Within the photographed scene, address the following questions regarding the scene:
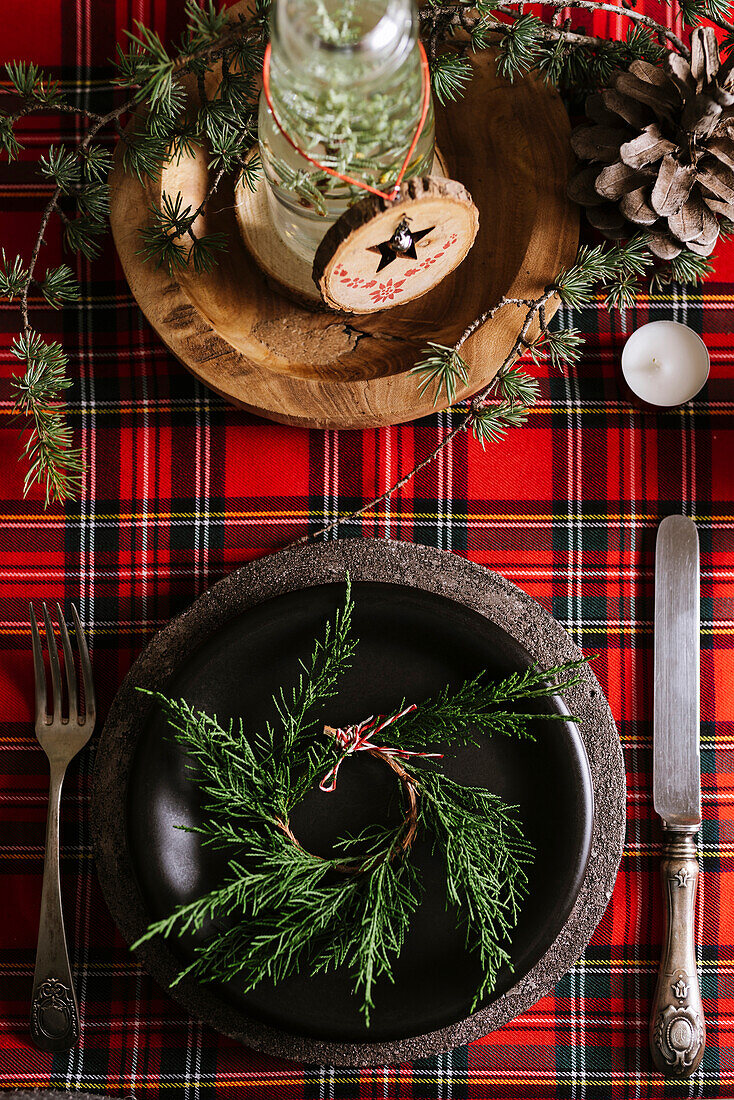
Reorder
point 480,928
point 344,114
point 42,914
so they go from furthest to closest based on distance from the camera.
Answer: point 42,914
point 480,928
point 344,114

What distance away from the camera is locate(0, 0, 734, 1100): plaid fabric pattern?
2.88 ft

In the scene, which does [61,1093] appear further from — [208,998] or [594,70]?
[594,70]

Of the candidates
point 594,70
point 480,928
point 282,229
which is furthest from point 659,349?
point 480,928

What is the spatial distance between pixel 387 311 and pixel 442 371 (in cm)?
13

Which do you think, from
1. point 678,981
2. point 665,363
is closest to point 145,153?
point 665,363

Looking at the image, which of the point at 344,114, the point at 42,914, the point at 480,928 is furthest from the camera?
the point at 42,914

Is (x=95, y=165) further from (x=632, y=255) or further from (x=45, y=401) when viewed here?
(x=632, y=255)

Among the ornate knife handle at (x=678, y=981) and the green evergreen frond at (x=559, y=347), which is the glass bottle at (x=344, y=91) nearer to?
the green evergreen frond at (x=559, y=347)

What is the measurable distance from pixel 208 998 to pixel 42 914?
186 millimetres

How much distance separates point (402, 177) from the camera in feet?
2.11

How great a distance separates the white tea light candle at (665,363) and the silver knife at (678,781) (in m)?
0.13

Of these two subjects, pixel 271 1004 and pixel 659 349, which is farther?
pixel 659 349

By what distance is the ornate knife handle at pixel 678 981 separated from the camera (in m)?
0.84

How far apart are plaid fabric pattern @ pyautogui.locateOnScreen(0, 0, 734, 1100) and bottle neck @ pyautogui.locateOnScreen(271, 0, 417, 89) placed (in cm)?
38
